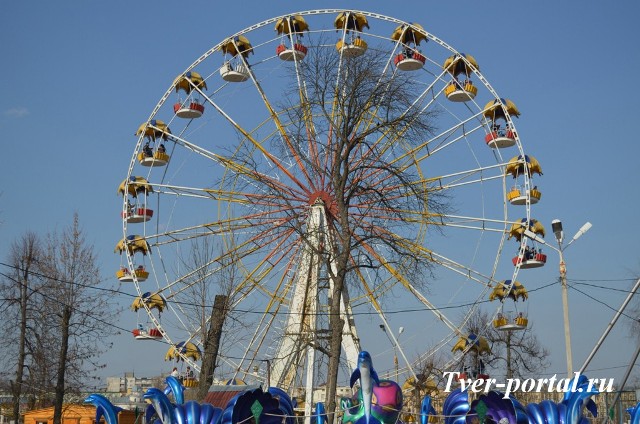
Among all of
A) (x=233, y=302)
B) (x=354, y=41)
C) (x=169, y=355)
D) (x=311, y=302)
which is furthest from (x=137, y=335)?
(x=354, y=41)

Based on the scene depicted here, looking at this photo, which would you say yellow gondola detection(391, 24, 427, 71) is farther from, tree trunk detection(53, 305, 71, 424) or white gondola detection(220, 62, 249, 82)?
tree trunk detection(53, 305, 71, 424)

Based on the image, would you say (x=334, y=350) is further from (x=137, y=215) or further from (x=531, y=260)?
(x=137, y=215)

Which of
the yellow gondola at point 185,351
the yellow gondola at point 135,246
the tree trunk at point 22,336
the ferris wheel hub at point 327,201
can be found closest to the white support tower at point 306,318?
the ferris wheel hub at point 327,201

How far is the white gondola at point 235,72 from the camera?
32500mm

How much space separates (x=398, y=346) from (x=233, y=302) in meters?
5.42

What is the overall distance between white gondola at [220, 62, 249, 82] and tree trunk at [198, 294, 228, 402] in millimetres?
8132

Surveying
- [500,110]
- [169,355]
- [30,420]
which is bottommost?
[30,420]

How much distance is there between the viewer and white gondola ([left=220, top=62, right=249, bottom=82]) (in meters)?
32.5

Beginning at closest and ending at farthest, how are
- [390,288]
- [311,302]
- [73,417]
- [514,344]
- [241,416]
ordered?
1. [241,416]
2. [311,302]
3. [390,288]
4. [73,417]
5. [514,344]

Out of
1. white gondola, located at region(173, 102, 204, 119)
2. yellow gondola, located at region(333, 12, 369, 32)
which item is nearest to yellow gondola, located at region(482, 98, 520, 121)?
yellow gondola, located at region(333, 12, 369, 32)

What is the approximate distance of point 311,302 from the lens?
91.6ft

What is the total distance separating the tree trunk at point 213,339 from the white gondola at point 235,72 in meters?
8.13

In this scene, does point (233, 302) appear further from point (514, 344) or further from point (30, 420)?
point (514, 344)

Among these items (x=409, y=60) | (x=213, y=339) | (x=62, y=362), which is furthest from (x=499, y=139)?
(x=62, y=362)
